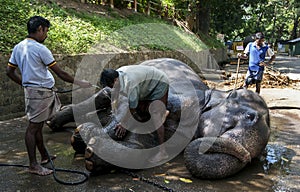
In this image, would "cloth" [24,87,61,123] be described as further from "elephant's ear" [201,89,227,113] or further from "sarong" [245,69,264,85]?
"sarong" [245,69,264,85]

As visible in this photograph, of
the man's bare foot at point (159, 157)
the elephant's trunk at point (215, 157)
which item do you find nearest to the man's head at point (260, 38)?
the man's bare foot at point (159, 157)

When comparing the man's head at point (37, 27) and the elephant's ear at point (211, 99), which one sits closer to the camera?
the man's head at point (37, 27)

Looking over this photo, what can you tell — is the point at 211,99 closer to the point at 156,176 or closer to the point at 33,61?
the point at 156,176

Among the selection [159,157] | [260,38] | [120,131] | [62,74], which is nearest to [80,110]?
[120,131]

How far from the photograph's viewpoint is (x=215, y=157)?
3.90 meters

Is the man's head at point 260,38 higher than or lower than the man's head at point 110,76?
higher

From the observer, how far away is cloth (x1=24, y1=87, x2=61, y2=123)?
397cm

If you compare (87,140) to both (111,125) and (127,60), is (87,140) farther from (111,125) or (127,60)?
(127,60)

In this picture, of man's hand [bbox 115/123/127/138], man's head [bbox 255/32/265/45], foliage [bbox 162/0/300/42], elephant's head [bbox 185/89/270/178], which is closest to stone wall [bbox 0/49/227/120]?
man's hand [bbox 115/123/127/138]

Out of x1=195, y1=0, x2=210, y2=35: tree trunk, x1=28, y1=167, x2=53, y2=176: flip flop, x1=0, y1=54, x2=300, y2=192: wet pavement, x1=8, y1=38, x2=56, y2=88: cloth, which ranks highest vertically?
x1=195, y1=0, x2=210, y2=35: tree trunk

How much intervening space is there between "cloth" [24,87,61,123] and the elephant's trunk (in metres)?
1.76

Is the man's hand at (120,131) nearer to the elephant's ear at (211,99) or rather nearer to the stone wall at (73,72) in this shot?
the elephant's ear at (211,99)

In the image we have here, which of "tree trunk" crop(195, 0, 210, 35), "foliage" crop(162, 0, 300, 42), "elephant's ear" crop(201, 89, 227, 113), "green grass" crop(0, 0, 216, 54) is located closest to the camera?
"elephant's ear" crop(201, 89, 227, 113)

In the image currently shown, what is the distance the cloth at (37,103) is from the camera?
397cm
